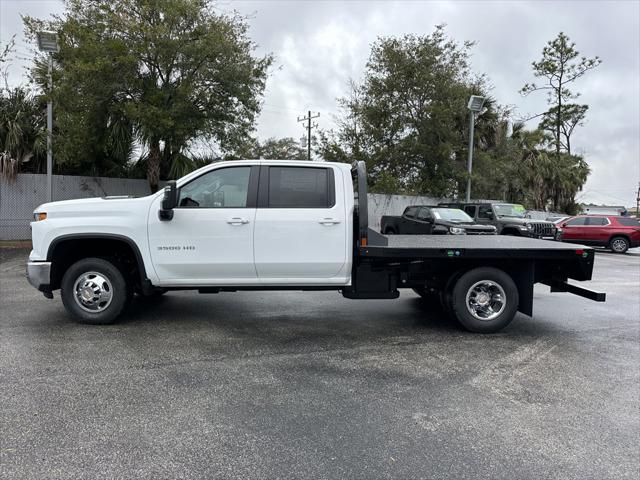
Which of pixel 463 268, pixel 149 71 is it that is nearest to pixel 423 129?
pixel 149 71

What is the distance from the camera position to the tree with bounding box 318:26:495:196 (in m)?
24.1

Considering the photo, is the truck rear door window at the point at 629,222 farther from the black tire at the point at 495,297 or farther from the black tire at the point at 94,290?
the black tire at the point at 94,290

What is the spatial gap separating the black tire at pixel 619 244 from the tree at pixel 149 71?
1558 cm

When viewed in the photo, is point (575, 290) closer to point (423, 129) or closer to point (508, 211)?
point (508, 211)

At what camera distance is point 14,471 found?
280 cm

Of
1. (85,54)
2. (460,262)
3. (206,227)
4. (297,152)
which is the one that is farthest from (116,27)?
(297,152)

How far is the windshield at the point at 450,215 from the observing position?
1577cm

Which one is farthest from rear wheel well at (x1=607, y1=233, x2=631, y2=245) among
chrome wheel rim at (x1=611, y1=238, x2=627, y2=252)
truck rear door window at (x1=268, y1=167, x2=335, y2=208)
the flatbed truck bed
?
truck rear door window at (x1=268, y1=167, x2=335, y2=208)

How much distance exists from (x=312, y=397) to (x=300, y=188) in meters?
2.68

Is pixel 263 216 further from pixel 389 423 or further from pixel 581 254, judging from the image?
pixel 581 254

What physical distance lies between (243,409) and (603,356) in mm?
4035

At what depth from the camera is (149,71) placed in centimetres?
1449

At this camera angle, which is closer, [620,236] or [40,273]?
[40,273]

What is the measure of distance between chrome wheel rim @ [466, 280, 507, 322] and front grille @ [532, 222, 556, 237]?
13530 millimetres
